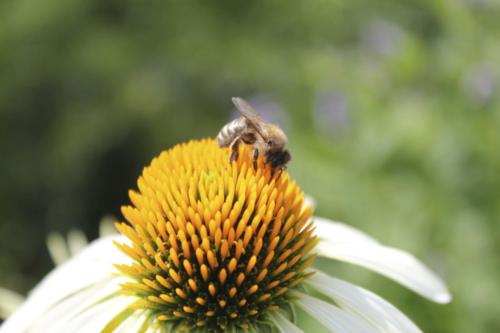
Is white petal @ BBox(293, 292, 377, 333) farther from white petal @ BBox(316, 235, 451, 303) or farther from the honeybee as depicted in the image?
the honeybee

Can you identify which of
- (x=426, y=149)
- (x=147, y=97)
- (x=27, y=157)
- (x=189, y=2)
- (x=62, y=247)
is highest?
(x=189, y=2)

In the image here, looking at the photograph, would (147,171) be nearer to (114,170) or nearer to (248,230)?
(248,230)

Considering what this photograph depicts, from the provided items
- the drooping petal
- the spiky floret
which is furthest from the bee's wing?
the drooping petal

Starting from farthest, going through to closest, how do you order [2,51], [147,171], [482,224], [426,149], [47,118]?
[47,118], [2,51], [426,149], [482,224], [147,171]

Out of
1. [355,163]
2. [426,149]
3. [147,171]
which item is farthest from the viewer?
[355,163]

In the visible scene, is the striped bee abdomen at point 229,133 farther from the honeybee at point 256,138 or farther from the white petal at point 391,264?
the white petal at point 391,264

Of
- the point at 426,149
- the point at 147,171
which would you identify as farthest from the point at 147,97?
the point at 147,171

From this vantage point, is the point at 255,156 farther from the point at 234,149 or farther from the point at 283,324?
the point at 283,324

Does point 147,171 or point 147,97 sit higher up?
point 147,97
